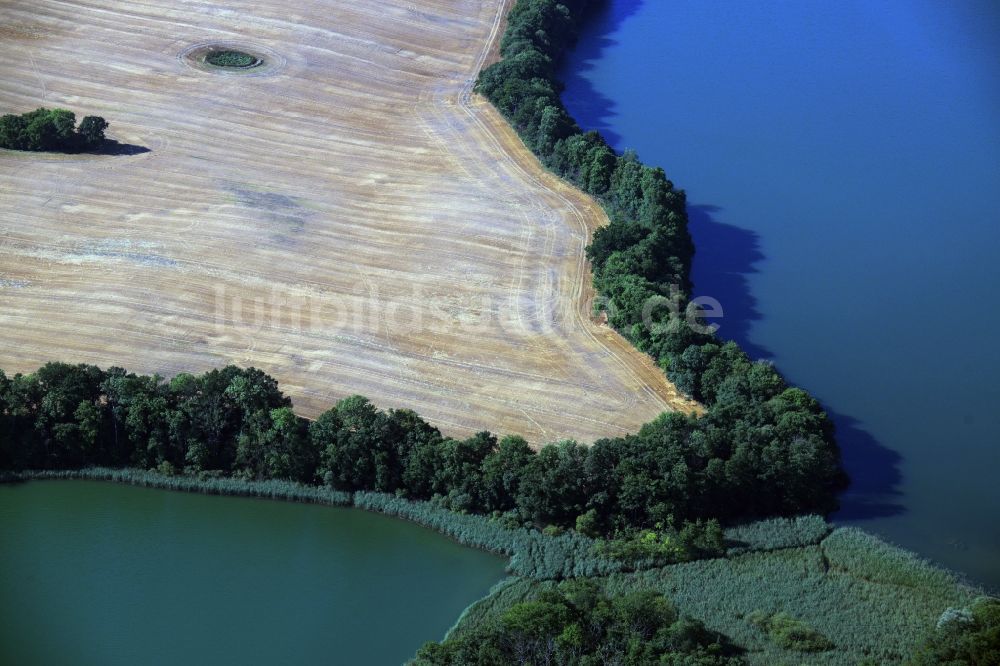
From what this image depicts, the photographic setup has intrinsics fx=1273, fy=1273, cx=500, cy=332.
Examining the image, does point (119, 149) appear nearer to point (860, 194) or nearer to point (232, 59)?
point (232, 59)

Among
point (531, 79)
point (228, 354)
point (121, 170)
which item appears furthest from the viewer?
point (531, 79)

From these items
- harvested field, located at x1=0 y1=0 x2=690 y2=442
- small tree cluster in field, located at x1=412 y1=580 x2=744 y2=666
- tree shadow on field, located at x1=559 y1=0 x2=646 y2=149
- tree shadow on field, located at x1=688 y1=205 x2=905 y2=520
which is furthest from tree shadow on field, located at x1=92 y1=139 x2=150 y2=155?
small tree cluster in field, located at x1=412 y1=580 x2=744 y2=666

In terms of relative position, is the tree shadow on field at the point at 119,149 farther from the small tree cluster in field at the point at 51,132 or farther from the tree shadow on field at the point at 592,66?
the tree shadow on field at the point at 592,66

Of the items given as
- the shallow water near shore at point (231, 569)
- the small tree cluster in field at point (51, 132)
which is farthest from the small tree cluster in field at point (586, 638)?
the small tree cluster in field at point (51, 132)

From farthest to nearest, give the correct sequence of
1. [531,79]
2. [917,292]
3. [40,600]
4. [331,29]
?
[331,29] < [531,79] < [917,292] < [40,600]

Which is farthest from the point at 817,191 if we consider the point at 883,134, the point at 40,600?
the point at 40,600

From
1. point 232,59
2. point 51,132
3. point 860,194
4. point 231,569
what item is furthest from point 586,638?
point 232,59

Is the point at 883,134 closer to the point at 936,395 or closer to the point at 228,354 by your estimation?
the point at 936,395
